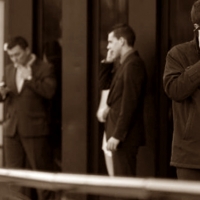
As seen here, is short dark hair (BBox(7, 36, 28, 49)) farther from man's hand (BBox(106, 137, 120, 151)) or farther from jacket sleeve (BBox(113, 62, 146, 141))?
man's hand (BBox(106, 137, 120, 151))

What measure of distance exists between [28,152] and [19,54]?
3.55 ft

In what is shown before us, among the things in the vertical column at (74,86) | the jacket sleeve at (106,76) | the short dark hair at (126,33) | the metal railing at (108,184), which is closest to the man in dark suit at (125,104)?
the short dark hair at (126,33)

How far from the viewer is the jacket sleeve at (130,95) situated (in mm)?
7449

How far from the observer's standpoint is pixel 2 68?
10.3 meters

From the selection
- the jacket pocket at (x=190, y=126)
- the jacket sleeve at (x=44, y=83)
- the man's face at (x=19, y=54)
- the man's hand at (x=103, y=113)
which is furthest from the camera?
the man's face at (x=19, y=54)

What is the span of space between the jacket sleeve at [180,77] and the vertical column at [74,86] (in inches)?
118

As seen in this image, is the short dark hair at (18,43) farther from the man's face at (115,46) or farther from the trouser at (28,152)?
the man's face at (115,46)

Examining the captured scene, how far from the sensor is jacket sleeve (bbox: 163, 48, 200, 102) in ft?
19.2

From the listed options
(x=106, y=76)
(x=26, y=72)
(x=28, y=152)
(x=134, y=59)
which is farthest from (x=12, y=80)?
(x=134, y=59)

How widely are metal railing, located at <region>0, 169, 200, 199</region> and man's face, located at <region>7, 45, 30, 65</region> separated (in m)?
Result: 5.26

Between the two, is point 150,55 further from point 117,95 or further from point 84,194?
point 84,194

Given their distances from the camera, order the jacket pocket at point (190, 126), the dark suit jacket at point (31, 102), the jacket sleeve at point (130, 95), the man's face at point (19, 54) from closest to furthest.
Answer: the jacket pocket at point (190, 126), the jacket sleeve at point (130, 95), the dark suit jacket at point (31, 102), the man's face at point (19, 54)

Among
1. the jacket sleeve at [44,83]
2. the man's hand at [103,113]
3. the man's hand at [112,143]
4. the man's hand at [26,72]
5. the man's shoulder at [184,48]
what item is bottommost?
the man's hand at [112,143]

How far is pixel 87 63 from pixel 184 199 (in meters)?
5.89
